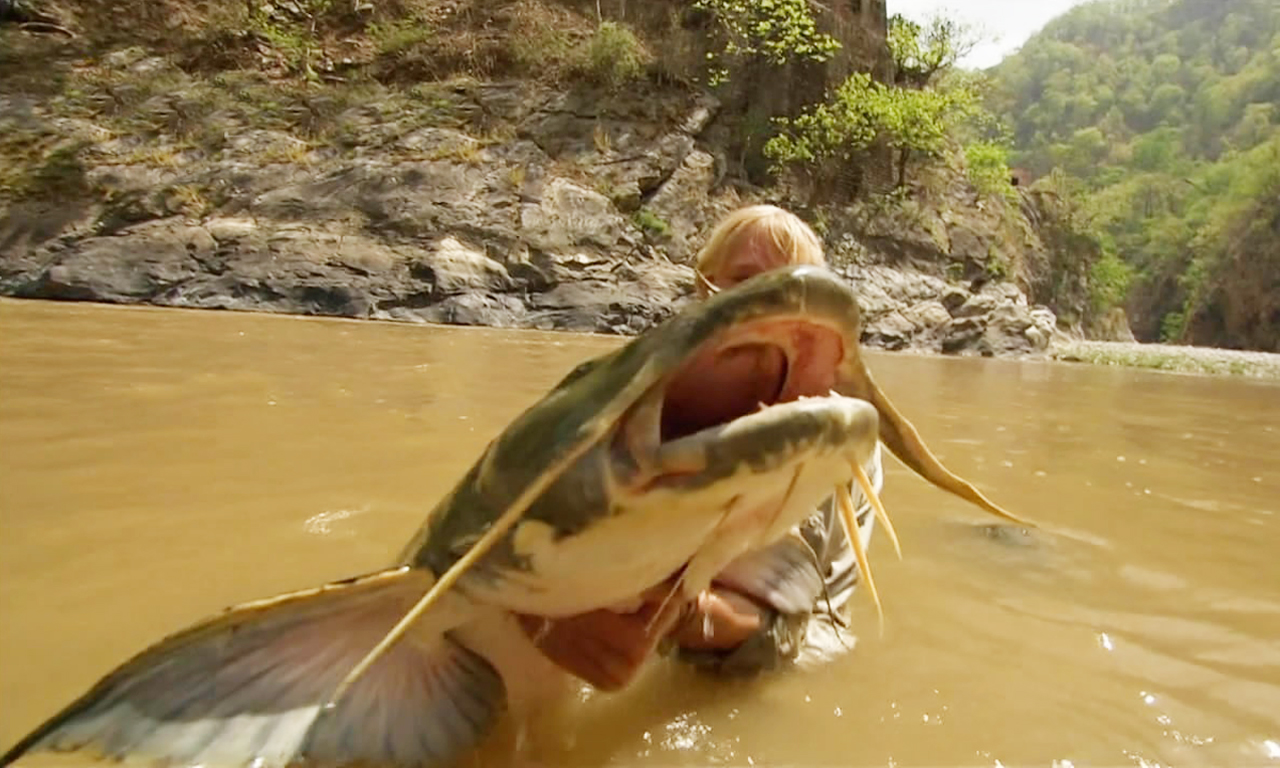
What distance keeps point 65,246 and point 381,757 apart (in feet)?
34.8

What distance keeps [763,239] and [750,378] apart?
2.30 feet

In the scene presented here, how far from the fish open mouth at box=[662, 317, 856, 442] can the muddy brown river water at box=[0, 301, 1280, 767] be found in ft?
1.72

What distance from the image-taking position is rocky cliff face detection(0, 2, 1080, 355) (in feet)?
31.9

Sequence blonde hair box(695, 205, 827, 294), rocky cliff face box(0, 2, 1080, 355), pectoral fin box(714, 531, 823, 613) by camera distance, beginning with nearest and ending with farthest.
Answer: pectoral fin box(714, 531, 823, 613), blonde hair box(695, 205, 827, 294), rocky cliff face box(0, 2, 1080, 355)

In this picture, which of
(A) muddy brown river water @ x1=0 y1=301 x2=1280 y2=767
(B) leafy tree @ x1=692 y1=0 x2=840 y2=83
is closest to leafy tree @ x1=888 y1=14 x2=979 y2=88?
(B) leafy tree @ x1=692 y1=0 x2=840 y2=83

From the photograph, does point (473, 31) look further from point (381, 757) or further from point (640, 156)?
point (381, 757)

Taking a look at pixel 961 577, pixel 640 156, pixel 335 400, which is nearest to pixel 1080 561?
pixel 961 577

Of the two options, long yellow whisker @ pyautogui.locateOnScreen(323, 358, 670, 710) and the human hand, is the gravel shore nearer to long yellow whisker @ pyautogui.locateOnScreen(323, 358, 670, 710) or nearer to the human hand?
the human hand

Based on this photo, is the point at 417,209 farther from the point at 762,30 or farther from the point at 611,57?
the point at 762,30

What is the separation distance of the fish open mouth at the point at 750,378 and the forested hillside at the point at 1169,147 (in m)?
21.3

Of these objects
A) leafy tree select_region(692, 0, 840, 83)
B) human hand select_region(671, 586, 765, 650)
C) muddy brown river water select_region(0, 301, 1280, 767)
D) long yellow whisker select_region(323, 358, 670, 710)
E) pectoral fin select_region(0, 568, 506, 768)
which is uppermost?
leafy tree select_region(692, 0, 840, 83)

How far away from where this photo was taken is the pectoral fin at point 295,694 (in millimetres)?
981

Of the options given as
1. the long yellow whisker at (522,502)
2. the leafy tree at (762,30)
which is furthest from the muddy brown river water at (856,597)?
the leafy tree at (762,30)

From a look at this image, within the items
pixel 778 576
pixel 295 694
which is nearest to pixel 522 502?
pixel 295 694
